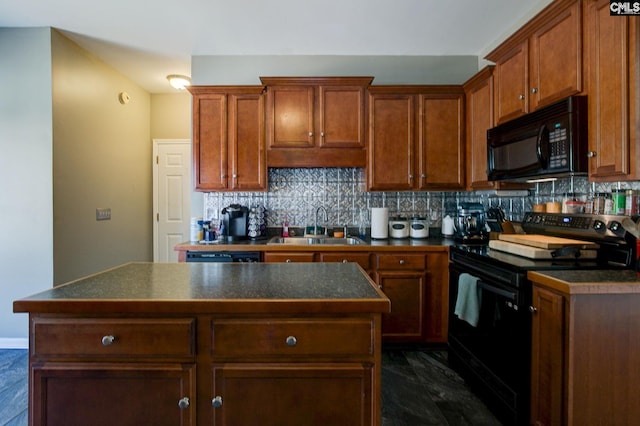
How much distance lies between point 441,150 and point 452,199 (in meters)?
0.64

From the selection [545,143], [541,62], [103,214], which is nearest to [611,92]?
[545,143]

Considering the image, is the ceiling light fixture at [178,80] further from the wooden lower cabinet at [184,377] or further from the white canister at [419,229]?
the wooden lower cabinet at [184,377]

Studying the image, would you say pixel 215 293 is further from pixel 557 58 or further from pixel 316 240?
pixel 557 58

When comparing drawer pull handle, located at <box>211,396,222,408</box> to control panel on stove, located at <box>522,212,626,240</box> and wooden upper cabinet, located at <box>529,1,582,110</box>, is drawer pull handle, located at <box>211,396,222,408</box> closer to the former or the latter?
control panel on stove, located at <box>522,212,626,240</box>

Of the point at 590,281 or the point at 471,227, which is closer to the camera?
the point at 590,281

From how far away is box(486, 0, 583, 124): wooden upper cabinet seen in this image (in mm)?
1851

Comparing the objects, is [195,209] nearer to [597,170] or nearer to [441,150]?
[441,150]

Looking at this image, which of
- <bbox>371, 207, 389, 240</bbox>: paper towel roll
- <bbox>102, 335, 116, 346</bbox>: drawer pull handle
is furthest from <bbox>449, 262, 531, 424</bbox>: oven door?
Result: <bbox>102, 335, 116, 346</bbox>: drawer pull handle

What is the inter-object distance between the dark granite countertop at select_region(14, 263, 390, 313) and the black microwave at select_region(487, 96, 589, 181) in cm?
141

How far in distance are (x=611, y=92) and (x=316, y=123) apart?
6.99ft

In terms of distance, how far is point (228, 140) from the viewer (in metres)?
3.13

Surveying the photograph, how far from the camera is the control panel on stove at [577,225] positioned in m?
1.78

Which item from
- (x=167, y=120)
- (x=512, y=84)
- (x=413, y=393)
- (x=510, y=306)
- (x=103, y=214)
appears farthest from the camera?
(x=167, y=120)

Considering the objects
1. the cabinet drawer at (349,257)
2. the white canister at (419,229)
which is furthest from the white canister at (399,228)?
the cabinet drawer at (349,257)
